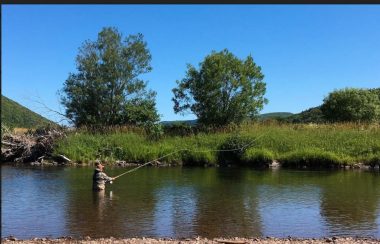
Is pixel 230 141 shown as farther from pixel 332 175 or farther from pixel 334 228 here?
pixel 334 228

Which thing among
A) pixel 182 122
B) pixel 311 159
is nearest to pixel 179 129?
pixel 182 122

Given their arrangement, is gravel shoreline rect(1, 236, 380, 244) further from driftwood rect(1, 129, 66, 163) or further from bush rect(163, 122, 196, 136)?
bush rect(163, 122, 196, 136)

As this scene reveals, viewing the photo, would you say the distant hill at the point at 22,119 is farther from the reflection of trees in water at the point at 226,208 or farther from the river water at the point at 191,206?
the reflection of trees in water at the point at 226,208

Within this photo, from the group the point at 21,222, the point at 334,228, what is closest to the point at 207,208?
the point at 334,228

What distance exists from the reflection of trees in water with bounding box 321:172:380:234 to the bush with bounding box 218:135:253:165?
8351mm

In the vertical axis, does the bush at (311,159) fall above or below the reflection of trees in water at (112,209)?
above

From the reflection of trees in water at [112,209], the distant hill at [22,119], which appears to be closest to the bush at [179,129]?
the distant hill at [22,119]

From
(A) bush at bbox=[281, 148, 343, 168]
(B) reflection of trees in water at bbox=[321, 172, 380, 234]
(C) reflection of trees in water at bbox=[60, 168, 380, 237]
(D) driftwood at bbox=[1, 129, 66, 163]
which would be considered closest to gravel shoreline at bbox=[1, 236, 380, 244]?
(C) reflection of trees in water at bbox=[60, 168, 380, 237]

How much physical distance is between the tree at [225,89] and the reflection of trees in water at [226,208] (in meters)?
16.2

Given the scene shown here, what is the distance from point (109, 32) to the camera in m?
42.0

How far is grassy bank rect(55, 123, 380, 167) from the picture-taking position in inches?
1265

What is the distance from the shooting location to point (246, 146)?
33.1m

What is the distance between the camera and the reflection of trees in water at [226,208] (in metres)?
12.4

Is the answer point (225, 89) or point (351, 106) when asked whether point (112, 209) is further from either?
point (351, 106)
